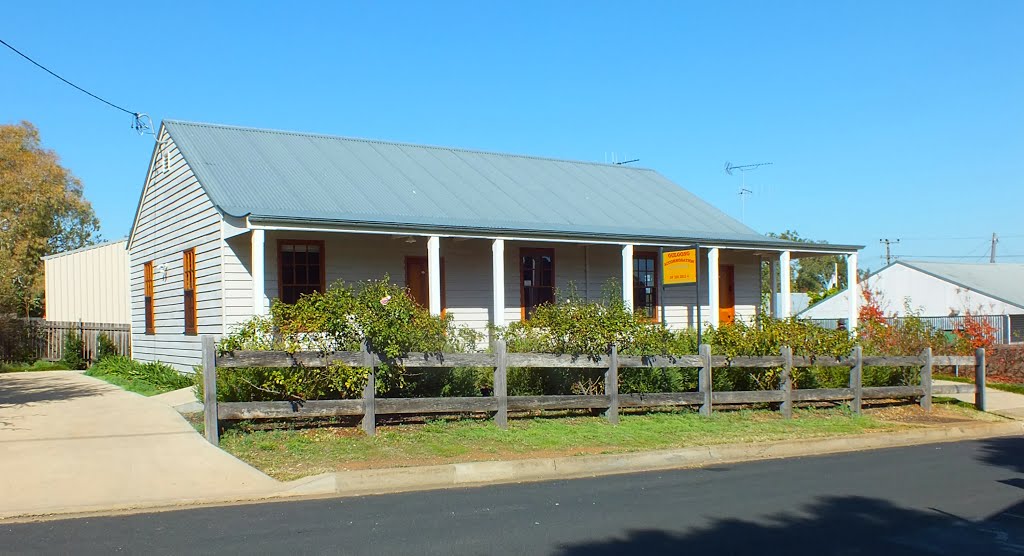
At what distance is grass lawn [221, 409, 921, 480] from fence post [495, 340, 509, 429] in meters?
0.17

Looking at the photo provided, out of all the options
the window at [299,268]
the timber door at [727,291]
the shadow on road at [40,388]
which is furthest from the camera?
the timber door at [727,291]

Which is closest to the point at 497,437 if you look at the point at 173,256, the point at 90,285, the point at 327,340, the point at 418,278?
the point at 327,340

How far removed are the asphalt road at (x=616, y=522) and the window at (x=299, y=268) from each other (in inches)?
372

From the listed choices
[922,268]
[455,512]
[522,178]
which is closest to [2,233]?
[522,178]

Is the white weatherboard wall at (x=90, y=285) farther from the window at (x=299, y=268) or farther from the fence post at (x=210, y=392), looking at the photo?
the fence post at (x=210, y=392)

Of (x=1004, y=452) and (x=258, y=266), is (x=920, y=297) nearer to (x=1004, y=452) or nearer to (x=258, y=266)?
(x=1004, y=452)

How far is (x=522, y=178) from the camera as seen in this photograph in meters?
23.9

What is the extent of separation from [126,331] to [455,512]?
17.2 m

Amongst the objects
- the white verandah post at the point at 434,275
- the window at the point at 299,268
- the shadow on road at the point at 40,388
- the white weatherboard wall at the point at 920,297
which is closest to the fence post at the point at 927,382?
the white verandah post at the point at 434,275

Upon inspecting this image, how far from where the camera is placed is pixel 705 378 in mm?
14305

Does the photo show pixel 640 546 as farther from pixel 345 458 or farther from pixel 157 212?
pixel 157 212

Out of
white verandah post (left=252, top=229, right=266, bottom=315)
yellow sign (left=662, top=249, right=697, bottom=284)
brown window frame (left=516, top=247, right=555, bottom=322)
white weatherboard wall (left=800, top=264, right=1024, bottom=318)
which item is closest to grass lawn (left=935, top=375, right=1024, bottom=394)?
yellow sign (left=662, top=249, right=697, bottom=284)

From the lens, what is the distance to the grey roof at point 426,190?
17.9 m

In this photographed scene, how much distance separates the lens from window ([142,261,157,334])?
20.6 meters
